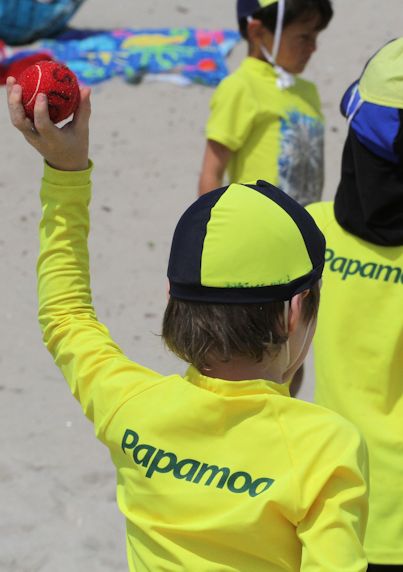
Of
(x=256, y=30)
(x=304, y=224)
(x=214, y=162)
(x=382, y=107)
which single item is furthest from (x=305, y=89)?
(x=304, y=224)

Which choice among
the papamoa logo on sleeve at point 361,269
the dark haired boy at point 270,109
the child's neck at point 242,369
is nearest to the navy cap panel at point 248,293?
the child's neck at point 242,369

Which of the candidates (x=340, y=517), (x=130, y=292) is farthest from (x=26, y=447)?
(x=340, y=517)

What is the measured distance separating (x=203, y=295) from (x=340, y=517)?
0.42 meters

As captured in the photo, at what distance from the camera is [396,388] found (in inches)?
102

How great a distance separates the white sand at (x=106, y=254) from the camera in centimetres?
436

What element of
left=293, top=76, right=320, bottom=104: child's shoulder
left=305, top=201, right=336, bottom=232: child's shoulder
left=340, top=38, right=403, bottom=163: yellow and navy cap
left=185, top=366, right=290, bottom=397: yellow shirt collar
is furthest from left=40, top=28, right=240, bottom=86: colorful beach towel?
left=185, top=366, right=290, bottom=397: yellow shirt collar

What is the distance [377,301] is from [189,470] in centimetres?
98

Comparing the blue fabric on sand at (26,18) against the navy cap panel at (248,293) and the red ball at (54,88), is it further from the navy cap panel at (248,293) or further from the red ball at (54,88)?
the navy cap panel at (248,293)

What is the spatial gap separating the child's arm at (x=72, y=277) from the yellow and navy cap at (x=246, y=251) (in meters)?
0.25

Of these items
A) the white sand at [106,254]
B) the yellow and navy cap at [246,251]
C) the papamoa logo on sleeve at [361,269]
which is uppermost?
the yellow and navy cap at [246,251]

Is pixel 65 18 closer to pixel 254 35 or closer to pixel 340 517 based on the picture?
pixel 254 35

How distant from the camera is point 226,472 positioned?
173cm

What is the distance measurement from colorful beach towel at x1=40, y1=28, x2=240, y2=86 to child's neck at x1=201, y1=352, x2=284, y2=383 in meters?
6.65

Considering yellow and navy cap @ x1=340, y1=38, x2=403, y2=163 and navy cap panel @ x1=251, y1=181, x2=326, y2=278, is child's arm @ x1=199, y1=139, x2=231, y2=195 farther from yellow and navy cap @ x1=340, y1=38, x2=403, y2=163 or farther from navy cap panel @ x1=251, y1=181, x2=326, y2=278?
navy cap panel @ x1=251, y1=181, x2=326, y2=278
